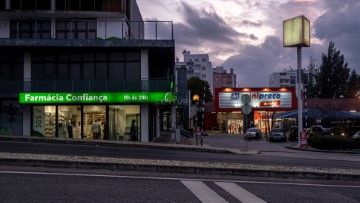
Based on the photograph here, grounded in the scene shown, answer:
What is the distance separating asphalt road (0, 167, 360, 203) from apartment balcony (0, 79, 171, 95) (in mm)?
20257

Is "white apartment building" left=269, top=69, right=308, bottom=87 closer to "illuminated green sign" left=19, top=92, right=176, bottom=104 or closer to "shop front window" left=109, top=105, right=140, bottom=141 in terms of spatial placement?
"shop front window" left=109, top=105, right=140, bottom=141

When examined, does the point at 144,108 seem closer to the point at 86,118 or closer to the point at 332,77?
the point at 86,118

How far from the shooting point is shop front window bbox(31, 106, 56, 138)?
32656mm

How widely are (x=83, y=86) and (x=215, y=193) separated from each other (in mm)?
24075

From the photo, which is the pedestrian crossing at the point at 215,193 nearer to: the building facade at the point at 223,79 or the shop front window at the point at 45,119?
the shop front window at the point at 45,119

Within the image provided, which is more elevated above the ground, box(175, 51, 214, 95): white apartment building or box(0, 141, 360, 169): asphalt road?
box(175, 51, 214, 95): white apartment building

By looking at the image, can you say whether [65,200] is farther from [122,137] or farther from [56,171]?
[122,137]

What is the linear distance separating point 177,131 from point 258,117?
121ft

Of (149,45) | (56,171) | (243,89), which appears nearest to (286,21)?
(149,45)

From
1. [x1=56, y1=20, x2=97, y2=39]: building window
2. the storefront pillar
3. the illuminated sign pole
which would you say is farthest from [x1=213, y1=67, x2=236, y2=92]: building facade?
the storefront pillar

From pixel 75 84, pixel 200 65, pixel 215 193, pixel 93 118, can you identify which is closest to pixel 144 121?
pixel 93 118

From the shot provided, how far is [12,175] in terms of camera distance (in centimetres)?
1094

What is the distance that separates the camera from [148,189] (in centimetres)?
977

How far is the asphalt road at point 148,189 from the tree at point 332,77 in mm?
94325
